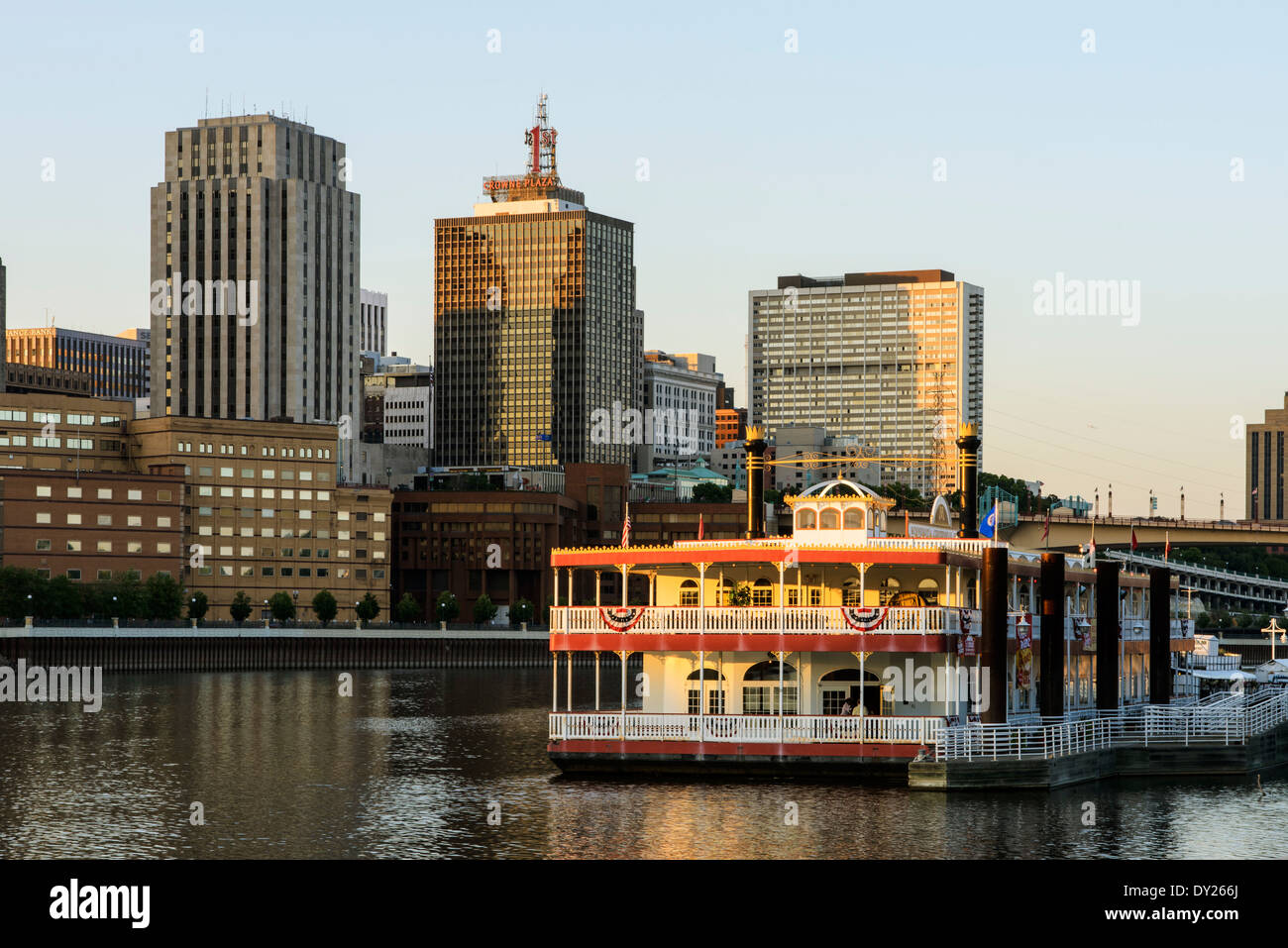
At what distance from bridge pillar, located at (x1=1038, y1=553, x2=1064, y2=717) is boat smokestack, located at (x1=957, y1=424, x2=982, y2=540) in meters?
3.26

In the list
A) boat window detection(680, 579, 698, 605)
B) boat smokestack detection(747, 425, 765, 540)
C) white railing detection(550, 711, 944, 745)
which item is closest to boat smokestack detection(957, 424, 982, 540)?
boat smokestack detection(747, 425, 765, 540)

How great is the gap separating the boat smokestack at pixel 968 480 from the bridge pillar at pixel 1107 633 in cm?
569

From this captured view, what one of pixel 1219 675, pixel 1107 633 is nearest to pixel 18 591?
pixel 1219 675

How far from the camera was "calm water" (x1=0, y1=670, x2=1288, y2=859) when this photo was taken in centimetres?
5472

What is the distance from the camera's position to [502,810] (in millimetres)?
62219

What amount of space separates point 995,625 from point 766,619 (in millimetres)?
7853

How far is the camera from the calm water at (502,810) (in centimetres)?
5472

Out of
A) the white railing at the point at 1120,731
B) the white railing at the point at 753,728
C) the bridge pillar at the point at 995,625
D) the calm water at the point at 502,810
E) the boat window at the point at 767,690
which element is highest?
the bridge pillar at the point at 995,625

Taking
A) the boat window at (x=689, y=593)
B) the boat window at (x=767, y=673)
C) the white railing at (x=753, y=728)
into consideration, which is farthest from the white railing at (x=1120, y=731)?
the boat window at (x=689, y=593)

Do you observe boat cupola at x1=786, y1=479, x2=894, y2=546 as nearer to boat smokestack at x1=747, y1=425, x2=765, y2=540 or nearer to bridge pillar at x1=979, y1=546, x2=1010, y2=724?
bridge pillar at x1=979, y1=546, x2=1010, y2=724

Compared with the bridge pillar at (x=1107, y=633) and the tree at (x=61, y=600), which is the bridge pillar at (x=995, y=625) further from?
the tree at (x=61, y=600)

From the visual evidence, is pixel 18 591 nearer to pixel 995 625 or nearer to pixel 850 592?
pixel 850 592
